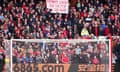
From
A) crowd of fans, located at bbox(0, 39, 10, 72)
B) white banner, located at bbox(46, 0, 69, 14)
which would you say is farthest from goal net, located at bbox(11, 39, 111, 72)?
white banner, located at bbox(46, 0, 69, 14)

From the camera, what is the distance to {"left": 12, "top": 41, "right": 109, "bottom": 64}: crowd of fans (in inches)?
717

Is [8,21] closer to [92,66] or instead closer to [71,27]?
[71,27]

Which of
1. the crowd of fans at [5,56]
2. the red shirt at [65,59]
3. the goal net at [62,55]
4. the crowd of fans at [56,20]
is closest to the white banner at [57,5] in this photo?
the crowd of fans at [56,20]

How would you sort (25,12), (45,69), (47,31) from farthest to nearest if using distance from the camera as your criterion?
1. (25,12)
2. (47,31)
3. (45,69)

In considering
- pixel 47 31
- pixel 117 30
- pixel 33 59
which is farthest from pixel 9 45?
pixel 117 30

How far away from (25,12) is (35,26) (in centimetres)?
172

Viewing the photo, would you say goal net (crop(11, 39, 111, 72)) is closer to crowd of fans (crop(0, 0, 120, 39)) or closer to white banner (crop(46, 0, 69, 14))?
crowd of fans (crop(0, 0, 120, 39))

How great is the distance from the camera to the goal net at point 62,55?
18.2 metres

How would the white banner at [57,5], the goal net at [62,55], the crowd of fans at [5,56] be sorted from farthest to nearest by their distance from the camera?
the white banner at [57,5] < the crowd of fans at [5,56] < the goal net at [62,55]

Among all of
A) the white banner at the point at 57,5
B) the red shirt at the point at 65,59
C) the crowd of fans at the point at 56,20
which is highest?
the white banner at the point at 57,5

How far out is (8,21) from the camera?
82.2ft

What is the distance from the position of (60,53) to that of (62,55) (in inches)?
3.9

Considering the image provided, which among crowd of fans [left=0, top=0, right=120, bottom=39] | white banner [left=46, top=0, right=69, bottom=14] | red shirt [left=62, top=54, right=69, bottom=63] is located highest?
white banner [left=46, top=0, right=69, bottom=14]

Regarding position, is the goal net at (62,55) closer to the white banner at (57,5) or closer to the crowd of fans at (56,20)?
the crowd of fans at (56,20)
